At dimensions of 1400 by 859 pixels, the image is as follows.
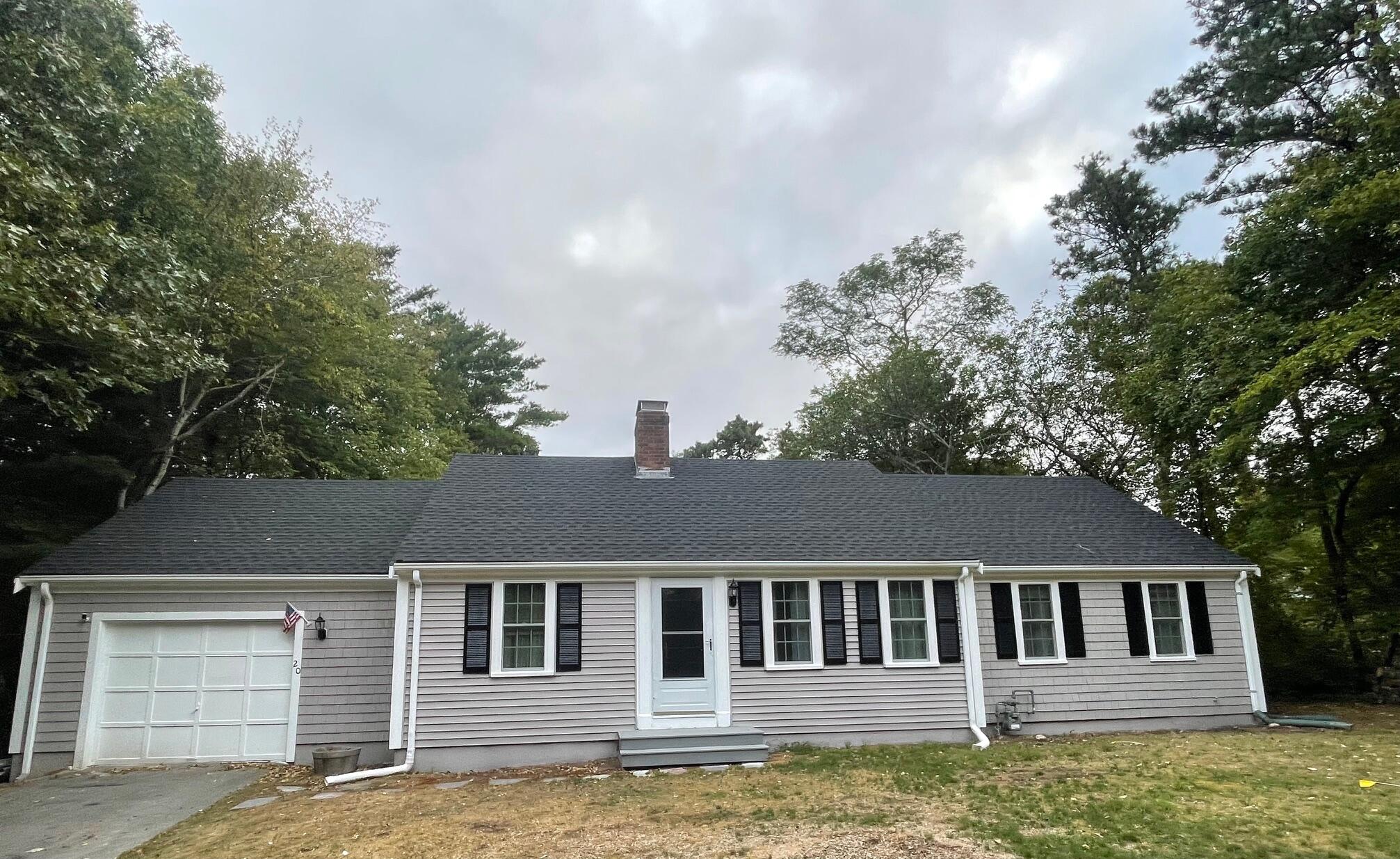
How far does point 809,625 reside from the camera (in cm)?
1054

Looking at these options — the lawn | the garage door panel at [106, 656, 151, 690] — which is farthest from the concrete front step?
the garage door panel at [106, 656, 151, 690]

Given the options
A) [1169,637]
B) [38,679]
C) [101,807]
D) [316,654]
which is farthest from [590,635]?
[1169,637]

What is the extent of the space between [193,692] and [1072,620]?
12416 mm

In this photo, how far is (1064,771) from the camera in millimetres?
8344

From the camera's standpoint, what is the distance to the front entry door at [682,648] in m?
10.0

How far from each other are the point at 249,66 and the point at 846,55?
41.4ft

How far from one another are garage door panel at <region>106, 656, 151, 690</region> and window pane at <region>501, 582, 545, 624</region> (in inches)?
189

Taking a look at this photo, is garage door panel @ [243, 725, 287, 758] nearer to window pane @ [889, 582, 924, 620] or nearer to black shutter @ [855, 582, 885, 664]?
black shutter @ [855, 582, 885, 664]

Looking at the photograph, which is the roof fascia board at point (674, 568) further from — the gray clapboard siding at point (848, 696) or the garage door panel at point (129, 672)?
the garage door panel at point (129, 672)

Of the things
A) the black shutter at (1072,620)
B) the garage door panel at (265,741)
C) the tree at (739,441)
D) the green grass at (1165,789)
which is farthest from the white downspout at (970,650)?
the tree at (739,441)

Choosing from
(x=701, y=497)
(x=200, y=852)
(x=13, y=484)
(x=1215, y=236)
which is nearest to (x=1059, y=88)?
(x=1215, y=236)

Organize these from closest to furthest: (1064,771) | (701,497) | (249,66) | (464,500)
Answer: (1064,771), (464,500), (701,497), (249,66)

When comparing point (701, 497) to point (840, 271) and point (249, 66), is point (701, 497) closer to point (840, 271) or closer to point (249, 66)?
point (249, 66)

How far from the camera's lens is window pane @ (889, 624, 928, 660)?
10641 millimetres
